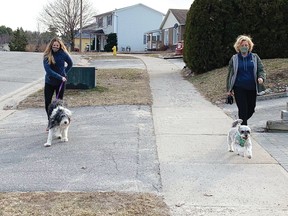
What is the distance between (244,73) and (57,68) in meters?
3.56

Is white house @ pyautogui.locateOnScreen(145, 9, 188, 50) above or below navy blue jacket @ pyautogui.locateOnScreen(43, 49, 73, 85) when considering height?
above

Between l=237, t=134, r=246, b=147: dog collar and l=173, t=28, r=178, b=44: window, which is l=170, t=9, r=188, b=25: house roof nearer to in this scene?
l=173, t=28, r=178, b=44: window

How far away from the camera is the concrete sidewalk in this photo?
4.75 meters

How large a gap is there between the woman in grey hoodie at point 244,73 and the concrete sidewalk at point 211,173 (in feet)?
2.92

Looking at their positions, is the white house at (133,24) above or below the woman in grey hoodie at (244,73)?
above

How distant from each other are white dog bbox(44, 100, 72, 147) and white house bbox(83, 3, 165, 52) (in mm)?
53167

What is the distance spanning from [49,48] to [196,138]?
3.26 metres

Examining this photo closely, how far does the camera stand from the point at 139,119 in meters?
9.87

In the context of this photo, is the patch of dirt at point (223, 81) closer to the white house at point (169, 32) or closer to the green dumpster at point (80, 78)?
the green dumpster at point (80, 78)

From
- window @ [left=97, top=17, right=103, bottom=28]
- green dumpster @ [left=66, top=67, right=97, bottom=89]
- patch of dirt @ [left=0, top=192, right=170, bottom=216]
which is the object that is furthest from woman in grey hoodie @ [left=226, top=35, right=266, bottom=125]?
window @ [left=97, top=17, right=103, bottom=28]

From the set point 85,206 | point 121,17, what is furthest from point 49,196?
point 121,17

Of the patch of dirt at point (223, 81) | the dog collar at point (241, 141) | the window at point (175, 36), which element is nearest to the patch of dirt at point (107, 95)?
the patch of dirt at point (223, 81)

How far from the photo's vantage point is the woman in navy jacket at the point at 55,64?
28.0ft

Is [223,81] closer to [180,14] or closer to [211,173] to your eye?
[211,173]
